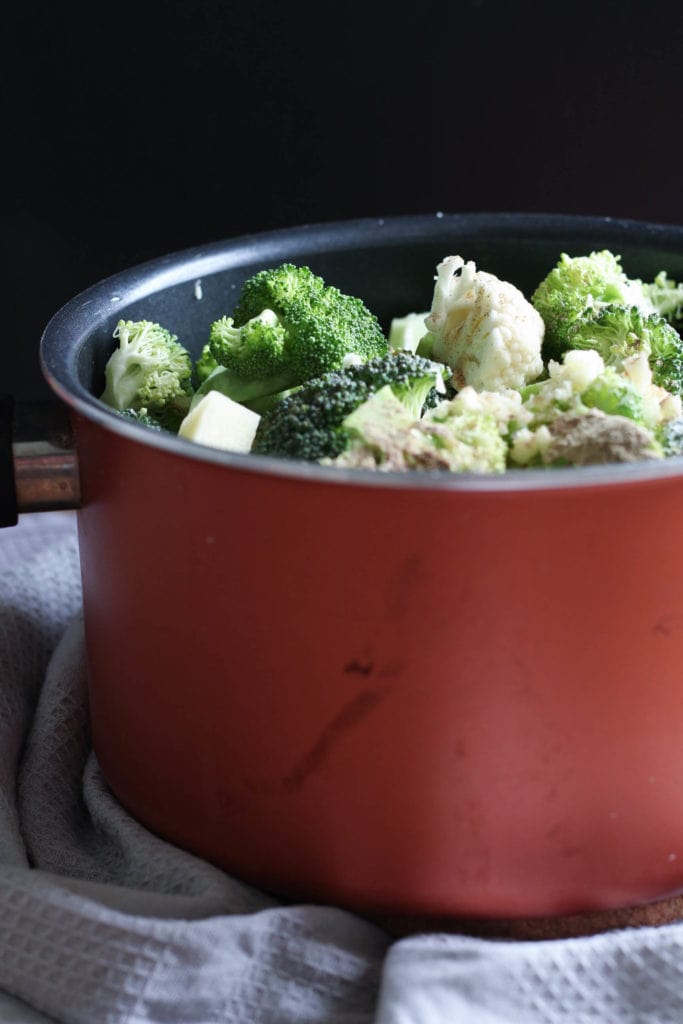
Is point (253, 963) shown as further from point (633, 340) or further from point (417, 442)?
point (633, 340)

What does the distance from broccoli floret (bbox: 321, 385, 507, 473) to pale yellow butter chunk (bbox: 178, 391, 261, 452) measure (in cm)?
12

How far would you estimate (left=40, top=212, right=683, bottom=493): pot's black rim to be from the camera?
0.85m

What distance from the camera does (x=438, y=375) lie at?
1.08m

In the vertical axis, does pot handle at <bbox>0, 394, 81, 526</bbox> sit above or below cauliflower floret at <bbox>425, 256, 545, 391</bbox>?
below

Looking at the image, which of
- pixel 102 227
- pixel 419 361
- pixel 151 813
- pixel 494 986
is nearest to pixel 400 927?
pixel 494 986

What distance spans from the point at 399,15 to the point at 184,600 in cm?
91

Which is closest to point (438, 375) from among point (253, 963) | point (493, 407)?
point (493, 407)

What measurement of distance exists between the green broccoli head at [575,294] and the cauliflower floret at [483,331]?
0.03m

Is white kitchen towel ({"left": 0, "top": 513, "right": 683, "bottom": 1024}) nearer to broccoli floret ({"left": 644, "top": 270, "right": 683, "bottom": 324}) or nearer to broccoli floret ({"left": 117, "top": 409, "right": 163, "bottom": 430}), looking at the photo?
broccoli floret ({"left": 117, "top": 409, "right": 163, "bottom": 430})

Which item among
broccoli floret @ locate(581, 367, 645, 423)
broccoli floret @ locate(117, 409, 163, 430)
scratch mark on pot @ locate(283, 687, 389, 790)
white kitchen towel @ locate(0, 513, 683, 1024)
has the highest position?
broccoli floret @ locate(581, 367, 645, 423)

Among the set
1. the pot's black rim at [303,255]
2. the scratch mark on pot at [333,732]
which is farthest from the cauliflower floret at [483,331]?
the scratch mark on pot at [333,732]

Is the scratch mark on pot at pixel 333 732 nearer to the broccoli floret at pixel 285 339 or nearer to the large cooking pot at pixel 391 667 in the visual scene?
the large cooking pot at pixel 391 667

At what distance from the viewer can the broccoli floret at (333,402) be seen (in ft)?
3.25

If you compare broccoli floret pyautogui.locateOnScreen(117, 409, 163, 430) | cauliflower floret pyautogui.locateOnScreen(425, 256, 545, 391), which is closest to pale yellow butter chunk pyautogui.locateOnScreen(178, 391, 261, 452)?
broccoli floret pyautogui.locateOnScreen(117, 409, 163, 430)
